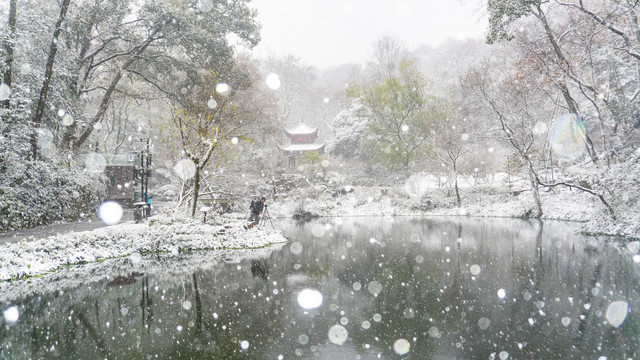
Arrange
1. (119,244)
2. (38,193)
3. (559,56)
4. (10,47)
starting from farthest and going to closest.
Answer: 1. (559,56)
2. (38,193)
3. (10,47)
4. (119,244)

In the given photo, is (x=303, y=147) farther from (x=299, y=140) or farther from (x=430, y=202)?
(x=430, y=202)

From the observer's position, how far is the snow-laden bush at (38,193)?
1286cm

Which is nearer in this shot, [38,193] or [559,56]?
[38,193]

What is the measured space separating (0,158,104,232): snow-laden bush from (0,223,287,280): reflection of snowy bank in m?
3.83

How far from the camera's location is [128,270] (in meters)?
9.96

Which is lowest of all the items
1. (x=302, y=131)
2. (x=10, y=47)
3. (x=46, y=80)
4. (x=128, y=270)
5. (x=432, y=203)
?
(x=128, y=270)

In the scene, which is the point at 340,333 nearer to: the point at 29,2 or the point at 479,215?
the point at 29,2

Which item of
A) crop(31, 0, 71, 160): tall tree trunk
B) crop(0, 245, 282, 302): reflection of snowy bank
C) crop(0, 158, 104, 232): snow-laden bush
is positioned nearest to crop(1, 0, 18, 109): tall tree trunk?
crop(31, 0, 71, 160): tall tree trunk

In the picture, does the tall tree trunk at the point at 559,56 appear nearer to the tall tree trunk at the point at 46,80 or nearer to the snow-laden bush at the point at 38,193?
the tall tree trunk at the point at 46,80

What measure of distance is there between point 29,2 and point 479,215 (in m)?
30.0

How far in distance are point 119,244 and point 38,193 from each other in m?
5.31

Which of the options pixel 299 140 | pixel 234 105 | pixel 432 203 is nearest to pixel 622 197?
pixel 432 203

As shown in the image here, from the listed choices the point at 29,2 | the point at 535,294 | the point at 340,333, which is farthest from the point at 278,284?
the point at 29,2

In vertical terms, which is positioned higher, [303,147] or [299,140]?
[299,140]
